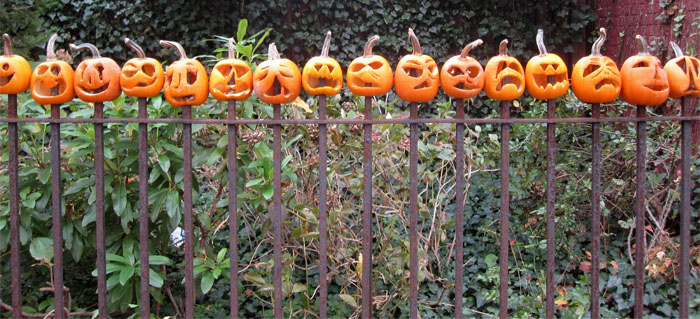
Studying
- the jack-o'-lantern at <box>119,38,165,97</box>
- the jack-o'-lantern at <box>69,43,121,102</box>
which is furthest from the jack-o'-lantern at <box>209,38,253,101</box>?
the jack-o'-lantern at <box>69,43,121,102</box>

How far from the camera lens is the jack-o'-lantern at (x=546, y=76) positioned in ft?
5.56

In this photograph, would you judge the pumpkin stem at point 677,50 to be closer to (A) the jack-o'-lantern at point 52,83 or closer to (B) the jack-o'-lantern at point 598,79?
(B) the jack-o'-lantern at point 598,79

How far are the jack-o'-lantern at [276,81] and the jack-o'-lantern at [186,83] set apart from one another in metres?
0.17

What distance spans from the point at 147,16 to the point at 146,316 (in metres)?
4.35

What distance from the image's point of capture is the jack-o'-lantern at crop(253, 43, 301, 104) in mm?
1685

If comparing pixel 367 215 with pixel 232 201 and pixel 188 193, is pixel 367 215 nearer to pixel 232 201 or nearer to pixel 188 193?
pixel 232 201

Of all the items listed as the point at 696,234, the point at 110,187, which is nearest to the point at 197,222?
the point at 110,187

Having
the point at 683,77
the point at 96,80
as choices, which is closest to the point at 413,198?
the point at 683,77

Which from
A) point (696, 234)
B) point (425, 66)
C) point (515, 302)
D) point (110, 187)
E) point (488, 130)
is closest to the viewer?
point (425, 66)

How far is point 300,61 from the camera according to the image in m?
5.57

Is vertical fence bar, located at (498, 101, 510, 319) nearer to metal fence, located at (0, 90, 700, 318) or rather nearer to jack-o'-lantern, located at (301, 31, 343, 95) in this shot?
metal fence, located at (0, 90, 700, 318)

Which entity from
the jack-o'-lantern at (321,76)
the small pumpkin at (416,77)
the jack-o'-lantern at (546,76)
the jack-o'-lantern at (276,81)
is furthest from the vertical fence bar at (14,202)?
the jack-o'-lantern at (546,76)

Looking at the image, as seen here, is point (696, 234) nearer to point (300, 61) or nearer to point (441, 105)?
point (441, 105)

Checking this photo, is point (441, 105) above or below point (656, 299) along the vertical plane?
above
